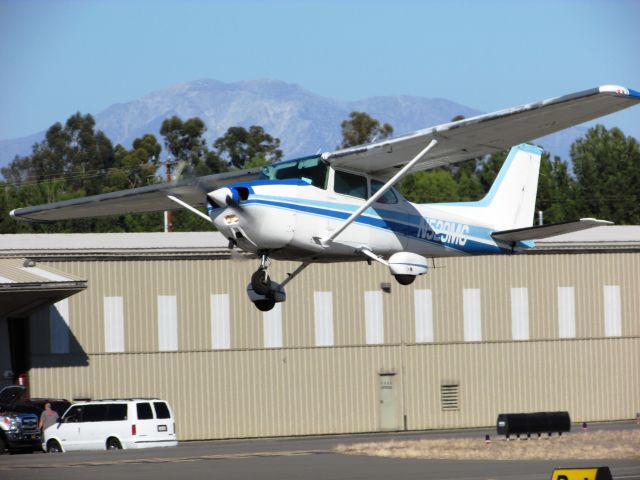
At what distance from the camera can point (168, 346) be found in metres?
39.2

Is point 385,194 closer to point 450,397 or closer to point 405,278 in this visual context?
point 405,278

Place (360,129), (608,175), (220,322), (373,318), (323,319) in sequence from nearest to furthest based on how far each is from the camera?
(220,322) < (323,319) < (373,318) < (608,175) < (360,129)

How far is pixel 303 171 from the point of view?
19891 millimetres

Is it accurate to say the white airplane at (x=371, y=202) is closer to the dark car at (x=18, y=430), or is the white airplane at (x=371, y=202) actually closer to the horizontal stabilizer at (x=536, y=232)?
the horizontal stabilizer at (x=536, y=232)

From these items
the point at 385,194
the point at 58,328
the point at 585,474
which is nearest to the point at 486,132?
the point at 385,194

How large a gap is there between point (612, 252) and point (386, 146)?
1009 inches

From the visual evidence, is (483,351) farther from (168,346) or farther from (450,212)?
(450,212)

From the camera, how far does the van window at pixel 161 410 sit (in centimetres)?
2886

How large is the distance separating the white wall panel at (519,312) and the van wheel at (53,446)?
65.2ft

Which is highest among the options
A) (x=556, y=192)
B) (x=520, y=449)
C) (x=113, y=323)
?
(x=556, y=192)

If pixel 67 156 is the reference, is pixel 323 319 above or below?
below

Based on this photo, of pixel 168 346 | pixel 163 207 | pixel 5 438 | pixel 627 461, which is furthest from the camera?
pixel 168 346

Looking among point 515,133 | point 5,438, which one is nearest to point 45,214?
point 5,438

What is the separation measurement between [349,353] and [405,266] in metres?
21.2
